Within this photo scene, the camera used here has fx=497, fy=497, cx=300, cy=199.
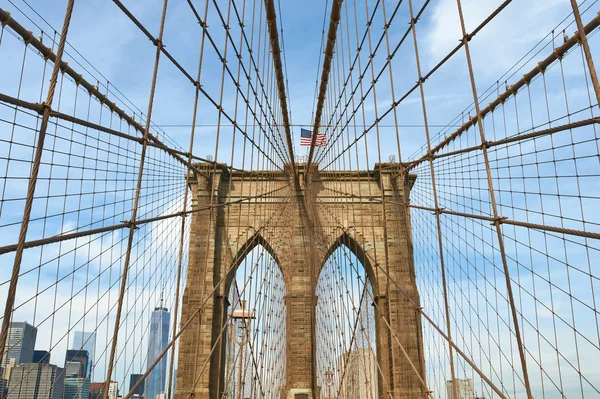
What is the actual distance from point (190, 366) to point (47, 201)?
344 inches

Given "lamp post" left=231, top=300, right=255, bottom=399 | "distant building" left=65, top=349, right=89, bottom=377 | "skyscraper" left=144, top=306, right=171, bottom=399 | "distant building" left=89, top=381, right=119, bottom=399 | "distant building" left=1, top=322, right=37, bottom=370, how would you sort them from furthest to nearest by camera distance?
"skyscraper" left=144, top=306, right=171, bottom=399 → "lamp post" left=231, top=300, right=255, bottom=399 → "distant building" left=65, top=349, right=89, bottom=377 → "distant building" left=89, top=381, right=119, bottom=399 → "distant building" left=1, top=322, right=37, bottom=370

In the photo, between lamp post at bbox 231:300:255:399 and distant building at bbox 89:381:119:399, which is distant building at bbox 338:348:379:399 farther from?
distant building at bbox 89:381:119:399

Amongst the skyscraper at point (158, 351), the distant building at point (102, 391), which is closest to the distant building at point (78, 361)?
the distant building at point (102, 391)

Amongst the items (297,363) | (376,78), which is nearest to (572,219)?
(376,78)

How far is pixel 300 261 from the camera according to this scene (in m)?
15.0

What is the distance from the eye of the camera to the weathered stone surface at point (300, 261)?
1356 cm

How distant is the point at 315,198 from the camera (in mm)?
14258

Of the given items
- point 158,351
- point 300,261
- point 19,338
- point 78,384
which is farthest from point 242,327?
point 300,261

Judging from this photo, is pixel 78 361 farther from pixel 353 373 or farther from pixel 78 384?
pixel 353 373

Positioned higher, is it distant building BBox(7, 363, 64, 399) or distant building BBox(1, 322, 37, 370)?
distant building BBox(1, 322, 37, 370)

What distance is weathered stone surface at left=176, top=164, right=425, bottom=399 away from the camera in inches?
534

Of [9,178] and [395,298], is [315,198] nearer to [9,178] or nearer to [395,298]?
[395,298]

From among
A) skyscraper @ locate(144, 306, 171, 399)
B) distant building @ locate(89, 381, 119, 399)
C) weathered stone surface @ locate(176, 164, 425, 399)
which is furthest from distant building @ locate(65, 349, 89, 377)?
weathered stone surface @ locate(176, 164, 425, 399)

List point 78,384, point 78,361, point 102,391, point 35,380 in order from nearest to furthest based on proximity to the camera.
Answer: point 102,391
point 35,380
point 78,384
point 78,361
